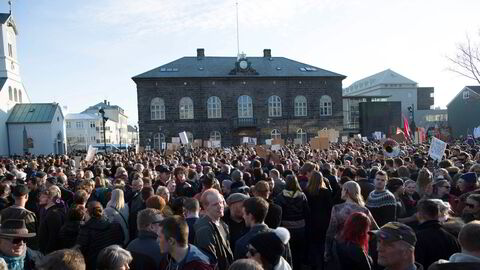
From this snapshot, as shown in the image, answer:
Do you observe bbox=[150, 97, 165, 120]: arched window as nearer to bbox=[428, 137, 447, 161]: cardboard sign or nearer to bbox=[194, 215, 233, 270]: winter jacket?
bbox=[428, 137, 447, 161]: cardboard sign

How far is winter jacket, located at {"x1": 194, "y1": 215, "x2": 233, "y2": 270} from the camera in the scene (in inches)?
187

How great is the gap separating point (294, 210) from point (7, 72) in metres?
56.3

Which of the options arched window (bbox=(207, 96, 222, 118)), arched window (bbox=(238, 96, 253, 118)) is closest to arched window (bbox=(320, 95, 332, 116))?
arched window (bbox=(238, 96, 253, 118))

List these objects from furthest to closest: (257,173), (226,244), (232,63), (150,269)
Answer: (232,63) → (257,173) → (226,244) → (150,269)

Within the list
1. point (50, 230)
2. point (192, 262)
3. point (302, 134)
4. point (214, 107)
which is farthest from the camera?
point (302, 134)

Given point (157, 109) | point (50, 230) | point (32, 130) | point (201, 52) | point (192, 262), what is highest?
point (201, 52)

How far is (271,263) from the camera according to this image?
3662 mm

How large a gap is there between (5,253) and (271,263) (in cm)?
252

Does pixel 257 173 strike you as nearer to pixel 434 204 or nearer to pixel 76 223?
pixel 76 223

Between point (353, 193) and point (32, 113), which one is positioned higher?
point (32, 113)

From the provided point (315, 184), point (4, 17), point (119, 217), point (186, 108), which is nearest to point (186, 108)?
point (186, 108)

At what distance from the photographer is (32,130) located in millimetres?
53969

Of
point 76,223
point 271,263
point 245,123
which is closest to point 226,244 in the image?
point 271,263

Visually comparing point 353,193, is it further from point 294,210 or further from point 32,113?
point 32,113
